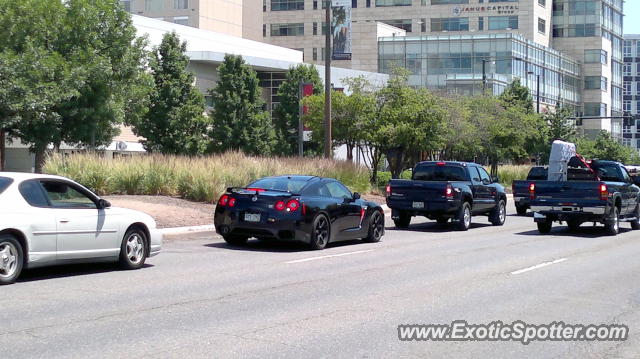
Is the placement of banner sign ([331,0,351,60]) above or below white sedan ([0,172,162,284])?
above

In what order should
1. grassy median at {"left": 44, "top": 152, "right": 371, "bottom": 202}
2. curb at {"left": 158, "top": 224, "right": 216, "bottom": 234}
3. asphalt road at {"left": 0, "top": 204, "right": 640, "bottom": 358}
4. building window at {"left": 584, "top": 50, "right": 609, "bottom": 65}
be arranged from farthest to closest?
building window at {"left": 584, "top": 50, "right": 609, "bottom": 65} → grassy median at {"left": 44, "top": 152, "right": 371, "bottom": 202} → curb at {"left": 158, "top": 224, "right": 216, "bottom": 234} → asphalt road at {"left": 0, "top": 204, "right": 640, "bottom": 358}

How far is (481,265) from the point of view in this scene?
14953mm

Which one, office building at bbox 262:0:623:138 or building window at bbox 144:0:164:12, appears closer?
building window at bbox 144:0:164:12

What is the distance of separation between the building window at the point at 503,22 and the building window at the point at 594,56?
14.5 m

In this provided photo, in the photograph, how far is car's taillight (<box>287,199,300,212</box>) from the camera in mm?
15969

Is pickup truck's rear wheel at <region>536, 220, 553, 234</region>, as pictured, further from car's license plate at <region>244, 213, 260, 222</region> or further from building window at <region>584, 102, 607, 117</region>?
building window at <region>584, 102, 607, 117</region>

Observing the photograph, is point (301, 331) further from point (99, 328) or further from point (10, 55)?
point (10, 55)

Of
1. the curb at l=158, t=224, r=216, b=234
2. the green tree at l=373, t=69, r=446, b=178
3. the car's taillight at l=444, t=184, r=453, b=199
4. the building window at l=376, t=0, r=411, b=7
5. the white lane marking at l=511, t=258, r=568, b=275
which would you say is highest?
the building window at l=376, t=0, r=411, b=7

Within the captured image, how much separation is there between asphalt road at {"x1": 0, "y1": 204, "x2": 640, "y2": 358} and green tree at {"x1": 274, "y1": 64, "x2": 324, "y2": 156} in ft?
134

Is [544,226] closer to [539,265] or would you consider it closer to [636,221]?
[636,221]

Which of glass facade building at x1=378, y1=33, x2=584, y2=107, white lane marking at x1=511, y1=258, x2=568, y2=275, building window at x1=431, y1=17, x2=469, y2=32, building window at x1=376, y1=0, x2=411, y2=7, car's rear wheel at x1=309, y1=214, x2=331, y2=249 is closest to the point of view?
white lane marking at x1=511, y1=258, x2=568, y2=275

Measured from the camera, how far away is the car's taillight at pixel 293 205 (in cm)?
1597

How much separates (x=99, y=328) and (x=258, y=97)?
46.6m


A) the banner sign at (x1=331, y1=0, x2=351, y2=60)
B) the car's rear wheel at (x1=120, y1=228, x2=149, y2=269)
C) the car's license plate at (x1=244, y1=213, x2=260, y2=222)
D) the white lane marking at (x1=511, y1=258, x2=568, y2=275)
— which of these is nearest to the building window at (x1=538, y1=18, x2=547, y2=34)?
the banner sign at (x1=331, y1=0, x2=351, y2=60)
